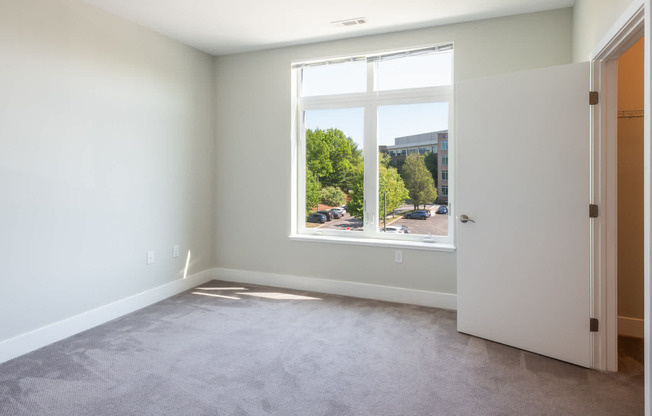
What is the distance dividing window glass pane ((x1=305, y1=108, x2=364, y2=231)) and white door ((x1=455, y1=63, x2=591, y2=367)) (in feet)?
4.18

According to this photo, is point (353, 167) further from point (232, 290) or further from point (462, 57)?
point (232, 290)

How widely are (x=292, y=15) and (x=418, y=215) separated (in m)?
2.09

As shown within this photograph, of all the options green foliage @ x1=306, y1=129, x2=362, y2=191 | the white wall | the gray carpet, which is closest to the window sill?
green foliage @ x1=306, y1=129, x2=362, y2=191

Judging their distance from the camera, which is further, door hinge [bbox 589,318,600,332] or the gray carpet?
door hinge [bbox 589,318,600,332]

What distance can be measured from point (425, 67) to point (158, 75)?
247 cm

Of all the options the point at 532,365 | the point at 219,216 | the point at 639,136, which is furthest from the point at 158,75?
the point at 639,136

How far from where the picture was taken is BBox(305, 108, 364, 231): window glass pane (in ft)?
13.2

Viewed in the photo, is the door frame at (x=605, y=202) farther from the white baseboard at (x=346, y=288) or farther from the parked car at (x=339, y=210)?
the parked car at (x=339, y=210)

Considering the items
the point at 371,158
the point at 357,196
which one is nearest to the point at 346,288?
the point at 357,196

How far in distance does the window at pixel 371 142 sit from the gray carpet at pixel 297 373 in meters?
1.05

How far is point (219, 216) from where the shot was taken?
4.53 m

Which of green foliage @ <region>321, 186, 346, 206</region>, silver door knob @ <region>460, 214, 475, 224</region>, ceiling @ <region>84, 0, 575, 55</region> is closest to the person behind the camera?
silver door knob @ <region>460, 214, 475, 224</region>

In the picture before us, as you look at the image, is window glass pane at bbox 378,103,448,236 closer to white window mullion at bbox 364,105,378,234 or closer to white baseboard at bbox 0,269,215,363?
white window mullion at bbox 364,105,378,234

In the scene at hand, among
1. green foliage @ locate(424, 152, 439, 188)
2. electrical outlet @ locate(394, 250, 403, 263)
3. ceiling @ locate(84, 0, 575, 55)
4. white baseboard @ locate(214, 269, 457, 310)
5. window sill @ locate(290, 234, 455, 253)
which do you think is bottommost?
white baseboard @ locate(214, 269, 457, 310)
